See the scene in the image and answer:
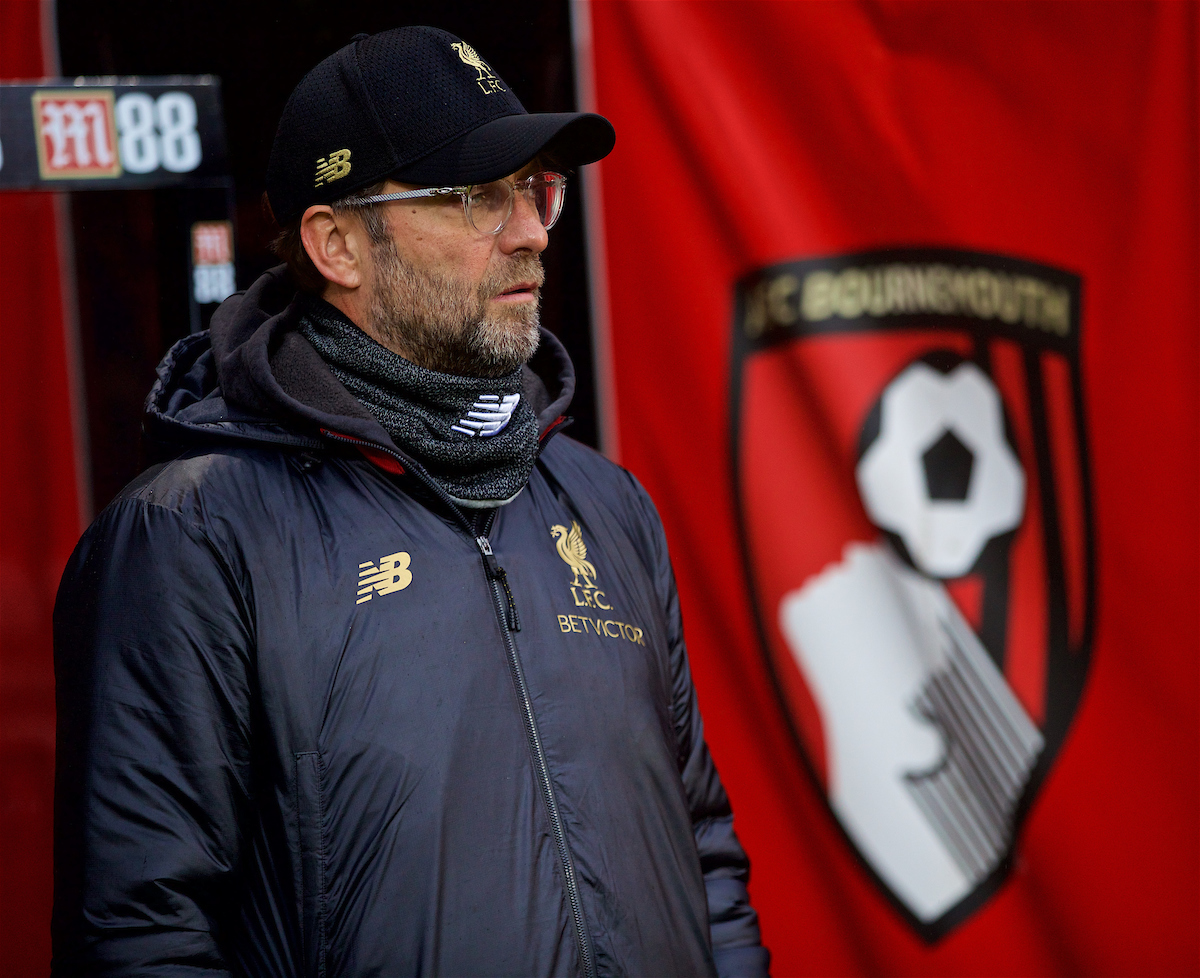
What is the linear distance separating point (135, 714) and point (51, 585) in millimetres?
1013

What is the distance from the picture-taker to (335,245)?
1413 millimetres

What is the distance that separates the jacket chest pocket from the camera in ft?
3.70

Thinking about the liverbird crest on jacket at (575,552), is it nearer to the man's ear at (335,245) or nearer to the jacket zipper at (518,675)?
the jacket zipper at (518,675)

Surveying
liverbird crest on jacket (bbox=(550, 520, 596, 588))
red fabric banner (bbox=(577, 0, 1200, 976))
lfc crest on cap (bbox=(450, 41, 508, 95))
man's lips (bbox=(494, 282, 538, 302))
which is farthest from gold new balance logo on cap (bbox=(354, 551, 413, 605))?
red fabric banner (bbox=(577, 0, 1200, 976))

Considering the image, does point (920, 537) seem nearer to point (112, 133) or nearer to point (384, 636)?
point (384, 636)

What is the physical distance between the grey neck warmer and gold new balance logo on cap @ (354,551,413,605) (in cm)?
11

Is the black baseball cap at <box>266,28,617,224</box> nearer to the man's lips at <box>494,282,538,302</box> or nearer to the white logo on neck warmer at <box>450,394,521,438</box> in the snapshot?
the man's lips at <box>494,282,538,302</box>

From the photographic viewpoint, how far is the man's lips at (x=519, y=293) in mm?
1401

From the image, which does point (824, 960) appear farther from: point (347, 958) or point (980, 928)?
point (347, 958)

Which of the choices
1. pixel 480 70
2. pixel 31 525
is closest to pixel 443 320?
pixel 480 70

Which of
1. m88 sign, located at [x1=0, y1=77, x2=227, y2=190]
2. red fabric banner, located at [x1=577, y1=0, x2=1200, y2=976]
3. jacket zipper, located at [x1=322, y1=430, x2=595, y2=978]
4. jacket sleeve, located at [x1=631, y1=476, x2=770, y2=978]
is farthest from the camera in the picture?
red fabric banner, located at [x1=577, y1=0, x2=1200, y2=976]

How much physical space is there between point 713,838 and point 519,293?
731 millimetres

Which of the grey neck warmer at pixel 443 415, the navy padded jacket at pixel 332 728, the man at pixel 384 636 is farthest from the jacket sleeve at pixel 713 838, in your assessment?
the grey neck warmer at pixel 443 415

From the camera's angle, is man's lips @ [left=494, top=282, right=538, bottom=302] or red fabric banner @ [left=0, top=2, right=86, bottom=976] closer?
man's lips @ [left=494, top=282, right=538, bottom=302]
